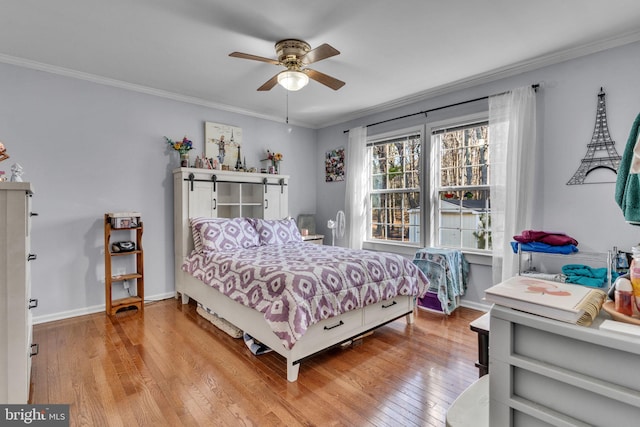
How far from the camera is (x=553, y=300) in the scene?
708 millimetres

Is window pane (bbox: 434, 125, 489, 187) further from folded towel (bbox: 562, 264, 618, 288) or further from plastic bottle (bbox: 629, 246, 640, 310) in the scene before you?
plastic bottle (bbox: 629, 246, 640, 310)

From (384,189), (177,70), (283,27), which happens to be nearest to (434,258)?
(384,189)

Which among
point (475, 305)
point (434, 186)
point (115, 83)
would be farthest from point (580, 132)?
point (115, 83)

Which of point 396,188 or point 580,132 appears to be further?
point 396,188

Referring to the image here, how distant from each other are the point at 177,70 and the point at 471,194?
3.49 meters

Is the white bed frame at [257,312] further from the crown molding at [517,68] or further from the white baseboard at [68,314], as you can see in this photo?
the crown molding at [517,68]

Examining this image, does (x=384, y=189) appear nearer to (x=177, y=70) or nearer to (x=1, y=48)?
(x=177, y=70)

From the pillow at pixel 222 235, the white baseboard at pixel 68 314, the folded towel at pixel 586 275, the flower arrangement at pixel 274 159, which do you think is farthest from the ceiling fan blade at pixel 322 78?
the white baseboard at pixel 68 314

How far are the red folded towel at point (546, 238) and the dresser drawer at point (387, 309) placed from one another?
46.0 inches

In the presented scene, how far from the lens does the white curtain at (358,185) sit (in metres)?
4.57

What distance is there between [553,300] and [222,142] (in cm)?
418

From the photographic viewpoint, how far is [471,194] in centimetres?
362

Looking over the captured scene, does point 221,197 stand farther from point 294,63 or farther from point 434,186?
point 434,186

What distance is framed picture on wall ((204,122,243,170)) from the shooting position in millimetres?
4133
